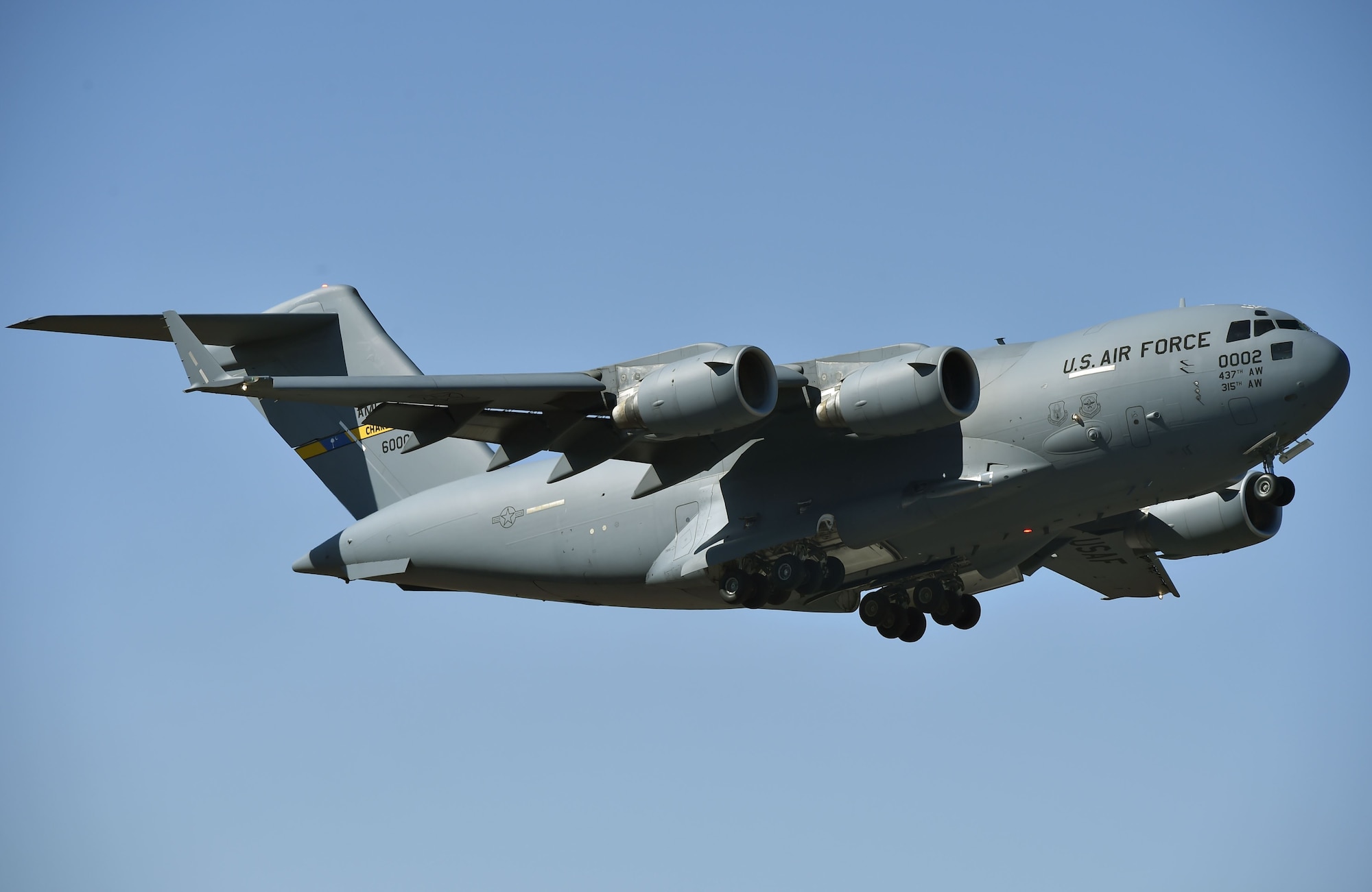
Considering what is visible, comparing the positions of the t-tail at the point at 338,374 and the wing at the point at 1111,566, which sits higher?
the t-tail at the point at 338,374

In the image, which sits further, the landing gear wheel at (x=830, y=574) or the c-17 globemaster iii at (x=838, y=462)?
the landing gear wheel at (x=830, y=574)

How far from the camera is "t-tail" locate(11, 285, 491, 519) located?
1648 centimetres

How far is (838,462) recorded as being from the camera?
44.1 ft

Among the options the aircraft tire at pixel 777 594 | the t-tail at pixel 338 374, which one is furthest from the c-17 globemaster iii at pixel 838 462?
the t-tail at pixel 338 374

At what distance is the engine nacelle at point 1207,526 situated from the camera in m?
15.5

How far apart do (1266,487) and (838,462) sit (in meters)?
3.64

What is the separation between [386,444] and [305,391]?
16.7ft

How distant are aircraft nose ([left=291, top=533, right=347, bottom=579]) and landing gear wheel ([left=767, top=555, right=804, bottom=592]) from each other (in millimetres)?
4892

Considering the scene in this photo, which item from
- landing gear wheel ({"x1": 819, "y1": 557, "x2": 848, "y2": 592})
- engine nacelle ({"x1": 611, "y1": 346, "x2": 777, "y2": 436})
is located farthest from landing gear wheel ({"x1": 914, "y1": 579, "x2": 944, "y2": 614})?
engine nacelle ({"x1": 611, "y1": 346, "x2": 777, "y2": 436})

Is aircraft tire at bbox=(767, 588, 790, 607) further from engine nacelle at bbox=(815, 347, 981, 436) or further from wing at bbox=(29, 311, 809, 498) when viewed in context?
engine nacelle at bbox=(815, 347, 981, 436)

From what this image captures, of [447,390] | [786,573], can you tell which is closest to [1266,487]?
[786,573]

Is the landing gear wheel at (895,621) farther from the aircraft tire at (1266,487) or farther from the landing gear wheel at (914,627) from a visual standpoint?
the aircraft tire at (1266,487)

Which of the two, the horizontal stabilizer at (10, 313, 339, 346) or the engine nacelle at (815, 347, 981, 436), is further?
the horizontal stabilizer at (10, 313, 339, 346)

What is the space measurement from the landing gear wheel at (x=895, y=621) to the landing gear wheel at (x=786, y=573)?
6.81ft
